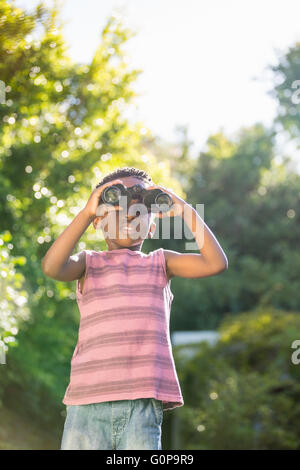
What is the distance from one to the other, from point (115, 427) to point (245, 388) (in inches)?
221

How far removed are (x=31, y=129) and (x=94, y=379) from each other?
232 inches

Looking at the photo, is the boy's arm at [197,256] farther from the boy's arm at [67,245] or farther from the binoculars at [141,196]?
the boy's arm at [67,245]

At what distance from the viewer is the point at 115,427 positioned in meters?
2.14

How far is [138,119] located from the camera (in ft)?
28.4

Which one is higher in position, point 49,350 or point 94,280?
point 49,350

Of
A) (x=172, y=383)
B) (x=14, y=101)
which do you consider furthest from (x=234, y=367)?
(x=172, y=383)

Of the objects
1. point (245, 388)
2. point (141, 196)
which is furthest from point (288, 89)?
point (141, 196)

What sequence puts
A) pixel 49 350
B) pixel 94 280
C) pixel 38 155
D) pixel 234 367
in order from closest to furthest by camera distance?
pixel 94 280 → pixel 38 155 → pixel 49 350 → pixel 234 367

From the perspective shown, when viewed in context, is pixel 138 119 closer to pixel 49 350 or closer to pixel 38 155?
pixel 38 155

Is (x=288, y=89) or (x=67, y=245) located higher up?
(x=288, y=89)

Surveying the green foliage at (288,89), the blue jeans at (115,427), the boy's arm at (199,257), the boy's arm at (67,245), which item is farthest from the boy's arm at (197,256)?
the green foliage at (288,89)

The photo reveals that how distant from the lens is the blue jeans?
2.13 meters

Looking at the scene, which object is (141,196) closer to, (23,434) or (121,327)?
(121,327)
